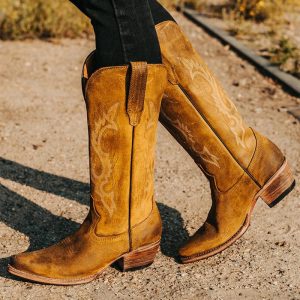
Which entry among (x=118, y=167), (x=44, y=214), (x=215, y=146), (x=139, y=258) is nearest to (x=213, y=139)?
(x=215, y=146)

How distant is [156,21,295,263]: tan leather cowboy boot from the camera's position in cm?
223

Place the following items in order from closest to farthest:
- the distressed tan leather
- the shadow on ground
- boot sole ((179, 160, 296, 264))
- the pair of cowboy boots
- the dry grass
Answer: the pair of cowboy boots, the distressed tan leather, boot sole ((179, 160, 296, 264)), the shadow on ground, the dry grass

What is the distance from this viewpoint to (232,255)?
253 centimetres

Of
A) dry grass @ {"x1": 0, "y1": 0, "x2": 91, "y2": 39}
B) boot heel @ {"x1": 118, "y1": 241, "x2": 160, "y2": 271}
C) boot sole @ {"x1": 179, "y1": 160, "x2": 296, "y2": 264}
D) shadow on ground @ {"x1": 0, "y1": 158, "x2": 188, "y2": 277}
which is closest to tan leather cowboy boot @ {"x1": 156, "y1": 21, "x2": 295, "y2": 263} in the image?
boot sole @ {"x1": 179, "y1": 160, "x2": 296, "y2": 264}

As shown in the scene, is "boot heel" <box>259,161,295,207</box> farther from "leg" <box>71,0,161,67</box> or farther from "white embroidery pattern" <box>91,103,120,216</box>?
"leg" <box>71,0,161,67</box>

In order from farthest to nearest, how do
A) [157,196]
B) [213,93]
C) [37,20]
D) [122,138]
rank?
[37,20], [157,196], [213,93], [122,138]

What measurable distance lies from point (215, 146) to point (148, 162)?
0.30 metres

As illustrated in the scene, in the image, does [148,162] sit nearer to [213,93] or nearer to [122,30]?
[213,93]

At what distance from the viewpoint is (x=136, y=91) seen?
1996 mm

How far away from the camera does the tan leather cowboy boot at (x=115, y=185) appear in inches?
79.1

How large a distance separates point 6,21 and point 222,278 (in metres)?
4.34

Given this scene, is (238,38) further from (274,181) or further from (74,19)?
(274,181)

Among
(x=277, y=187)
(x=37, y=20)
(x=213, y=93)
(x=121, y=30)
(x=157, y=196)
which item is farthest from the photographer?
(x=37, y=20)

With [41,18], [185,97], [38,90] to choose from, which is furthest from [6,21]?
[185,97]
